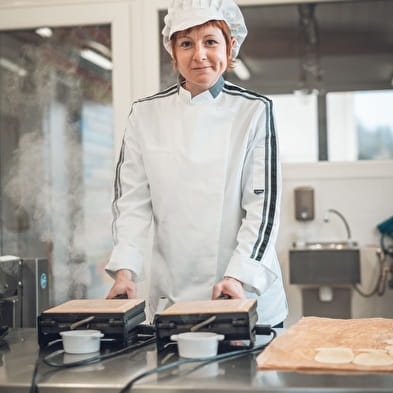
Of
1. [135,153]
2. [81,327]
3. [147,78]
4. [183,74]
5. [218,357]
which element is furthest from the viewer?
[147,78]

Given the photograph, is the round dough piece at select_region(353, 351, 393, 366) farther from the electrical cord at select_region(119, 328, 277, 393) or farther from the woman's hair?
the woman's hair

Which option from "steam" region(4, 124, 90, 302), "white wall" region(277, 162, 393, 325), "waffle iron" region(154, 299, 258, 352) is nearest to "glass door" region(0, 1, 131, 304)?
"steam" region(4, 124, 90, 302)

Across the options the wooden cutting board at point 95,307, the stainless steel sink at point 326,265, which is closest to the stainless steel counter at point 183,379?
the wooden cutting board at point 95,307

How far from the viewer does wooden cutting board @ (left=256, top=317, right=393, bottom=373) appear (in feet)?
3.36

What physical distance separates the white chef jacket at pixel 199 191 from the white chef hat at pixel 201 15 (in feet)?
0.49

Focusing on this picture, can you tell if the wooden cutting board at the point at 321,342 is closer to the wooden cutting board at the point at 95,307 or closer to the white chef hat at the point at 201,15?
the wooden cutting board at the point at 95,307

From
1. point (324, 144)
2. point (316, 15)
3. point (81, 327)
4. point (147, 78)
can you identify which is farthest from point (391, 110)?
point (81, 327)

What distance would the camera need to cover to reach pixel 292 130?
127 inches

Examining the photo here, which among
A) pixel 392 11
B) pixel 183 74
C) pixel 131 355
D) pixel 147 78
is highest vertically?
pixel 392 11

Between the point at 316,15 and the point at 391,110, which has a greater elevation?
the point at 316,15

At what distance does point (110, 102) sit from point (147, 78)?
23 centimetres

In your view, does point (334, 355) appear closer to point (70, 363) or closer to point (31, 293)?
point (70, 363)

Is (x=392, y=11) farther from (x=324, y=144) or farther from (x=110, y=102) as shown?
(x=110, y=102)

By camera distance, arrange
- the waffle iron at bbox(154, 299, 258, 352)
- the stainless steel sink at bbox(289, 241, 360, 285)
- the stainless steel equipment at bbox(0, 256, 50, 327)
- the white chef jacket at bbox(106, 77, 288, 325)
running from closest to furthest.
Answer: the waffle iron at bbox(154, 299, 258, 352) < the white chef jacket at bbox(106, 77, 288, 325) < the stainless steel equipment at bbox(0, 256, 50, 327) < the stainless steel sink at bbox(289, 241, 360, 285)
